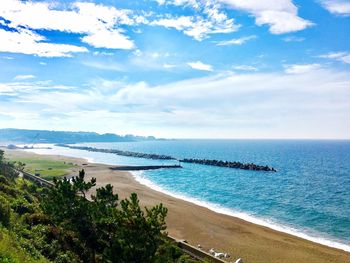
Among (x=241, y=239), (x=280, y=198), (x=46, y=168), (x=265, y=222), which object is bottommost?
(x=241, y=239)

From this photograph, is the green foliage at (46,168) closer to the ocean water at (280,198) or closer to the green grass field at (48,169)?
the green grass field at (48,169)

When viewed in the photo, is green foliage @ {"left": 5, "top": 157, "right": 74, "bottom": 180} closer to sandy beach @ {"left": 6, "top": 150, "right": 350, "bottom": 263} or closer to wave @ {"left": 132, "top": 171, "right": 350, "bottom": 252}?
wave @ {"left": 132, "top": 171, "right": 350, "bottom": 252}

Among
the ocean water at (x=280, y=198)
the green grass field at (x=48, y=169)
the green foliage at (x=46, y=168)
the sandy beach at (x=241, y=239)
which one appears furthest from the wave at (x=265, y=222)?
the green foliage at (x=46, y=168)

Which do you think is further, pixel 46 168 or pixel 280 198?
pixel 46 168

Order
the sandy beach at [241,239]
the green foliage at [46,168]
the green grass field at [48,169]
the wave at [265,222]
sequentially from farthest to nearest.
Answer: the green grass field at [48,169], the green foliage at [46,168], the wave at [265,222], the sandy beach at [241,239]

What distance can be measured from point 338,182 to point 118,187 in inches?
2557

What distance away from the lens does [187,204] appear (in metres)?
70.1

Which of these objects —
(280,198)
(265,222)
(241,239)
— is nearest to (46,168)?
(280,198)

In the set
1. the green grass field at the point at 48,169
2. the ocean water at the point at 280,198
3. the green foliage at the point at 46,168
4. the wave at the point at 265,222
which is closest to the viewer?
the wave at the point at 265,222

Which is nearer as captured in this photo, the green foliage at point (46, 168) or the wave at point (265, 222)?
the wave at point (265, 222)

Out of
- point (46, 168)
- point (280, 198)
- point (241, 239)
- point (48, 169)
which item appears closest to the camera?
point (241, 239)

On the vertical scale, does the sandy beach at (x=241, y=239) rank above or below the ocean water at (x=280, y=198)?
below

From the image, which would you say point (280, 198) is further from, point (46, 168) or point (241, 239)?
point (46, 168)

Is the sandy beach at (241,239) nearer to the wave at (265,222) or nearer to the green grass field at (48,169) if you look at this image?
the wave at (265,222)
